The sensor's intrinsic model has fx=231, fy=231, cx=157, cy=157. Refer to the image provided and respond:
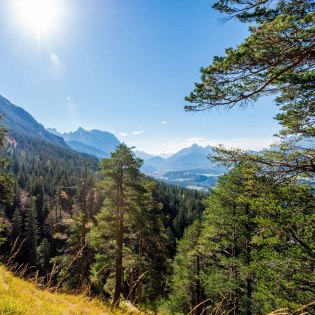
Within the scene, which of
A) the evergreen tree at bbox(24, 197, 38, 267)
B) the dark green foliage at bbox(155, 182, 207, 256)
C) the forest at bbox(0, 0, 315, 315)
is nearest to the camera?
the forest at bbox(0, 0, 315, 315)

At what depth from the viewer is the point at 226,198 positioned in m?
13.6

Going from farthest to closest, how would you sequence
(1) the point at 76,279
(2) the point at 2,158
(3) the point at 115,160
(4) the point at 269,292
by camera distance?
(1) the point at 76,279 < (3) the point at 115,160 < (2) the point at 2,158 < (4) the point at 269,292

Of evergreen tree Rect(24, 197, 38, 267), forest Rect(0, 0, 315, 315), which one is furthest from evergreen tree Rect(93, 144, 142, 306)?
evergreen tree Rect(24, 197, 38, 267)

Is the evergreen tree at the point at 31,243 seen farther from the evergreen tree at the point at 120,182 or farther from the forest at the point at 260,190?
the evergreen tree at the point at 120,182

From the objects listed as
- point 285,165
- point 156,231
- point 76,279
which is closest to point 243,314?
point 156,231

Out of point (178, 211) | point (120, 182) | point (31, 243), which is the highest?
point (120, 182)

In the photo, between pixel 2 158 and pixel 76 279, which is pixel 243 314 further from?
pixel 2 158

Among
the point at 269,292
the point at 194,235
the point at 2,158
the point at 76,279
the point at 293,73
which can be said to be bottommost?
the point at 76,279

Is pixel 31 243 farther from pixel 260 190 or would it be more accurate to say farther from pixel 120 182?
pixel 260 190

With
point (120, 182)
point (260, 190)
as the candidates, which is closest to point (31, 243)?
point (120, 182)

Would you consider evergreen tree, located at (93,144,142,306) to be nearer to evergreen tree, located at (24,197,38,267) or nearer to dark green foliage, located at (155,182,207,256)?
evergreen tree, located at (24,197,38,267)

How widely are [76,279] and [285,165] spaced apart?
18713 mm

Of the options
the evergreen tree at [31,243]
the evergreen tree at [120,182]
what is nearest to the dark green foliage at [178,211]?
the evergreen tree at [31,243]

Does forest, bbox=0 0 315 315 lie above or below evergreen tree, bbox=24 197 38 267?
above
